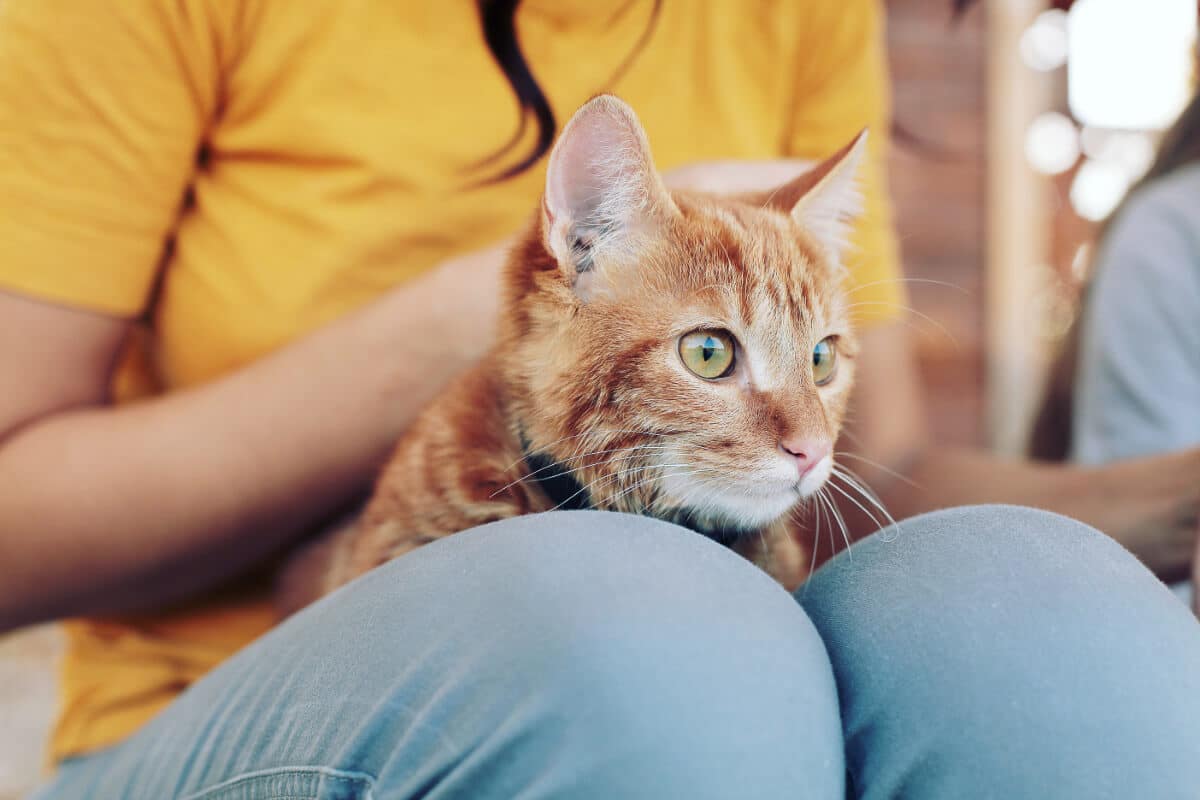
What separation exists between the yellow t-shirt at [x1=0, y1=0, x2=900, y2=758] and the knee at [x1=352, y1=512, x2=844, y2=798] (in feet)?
1.49

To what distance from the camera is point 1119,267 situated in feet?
4.67

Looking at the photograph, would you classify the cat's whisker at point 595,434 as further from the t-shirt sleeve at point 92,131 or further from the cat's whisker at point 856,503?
the t-shirt sleeve at point 92,131

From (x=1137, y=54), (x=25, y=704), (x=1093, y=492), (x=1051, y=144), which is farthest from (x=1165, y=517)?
(x=1051, y=144)

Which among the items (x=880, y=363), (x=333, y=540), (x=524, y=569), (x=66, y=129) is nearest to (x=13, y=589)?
(x=333, y=540)

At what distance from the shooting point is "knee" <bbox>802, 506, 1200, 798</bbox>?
19.4 inches

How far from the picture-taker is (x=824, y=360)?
0.76m

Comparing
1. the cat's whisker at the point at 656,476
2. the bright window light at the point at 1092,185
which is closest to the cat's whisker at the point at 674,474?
the cat's whisker at the point at 656,476

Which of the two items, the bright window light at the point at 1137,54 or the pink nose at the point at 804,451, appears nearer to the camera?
the pink nose at the point at 804,451

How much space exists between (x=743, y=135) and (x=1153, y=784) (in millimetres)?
728

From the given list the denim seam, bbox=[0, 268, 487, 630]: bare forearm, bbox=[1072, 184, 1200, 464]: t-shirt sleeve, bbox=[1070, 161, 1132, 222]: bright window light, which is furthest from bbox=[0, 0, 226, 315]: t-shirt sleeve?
bbox=[1070, 161, 1132, 222]: bright window light

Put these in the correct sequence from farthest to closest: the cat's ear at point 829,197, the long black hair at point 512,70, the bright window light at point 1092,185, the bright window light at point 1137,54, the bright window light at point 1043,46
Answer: the bright window light at point 1092,185 < the bright window light at point 1043,46 < the bright window light at point 1137,54 < the long black hair at point 512,70 < the cat's ear at point 829,197

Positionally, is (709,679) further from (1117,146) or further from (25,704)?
(1117,146)

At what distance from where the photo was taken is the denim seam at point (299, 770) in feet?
1.70

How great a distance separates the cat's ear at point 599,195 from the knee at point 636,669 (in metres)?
0.23
